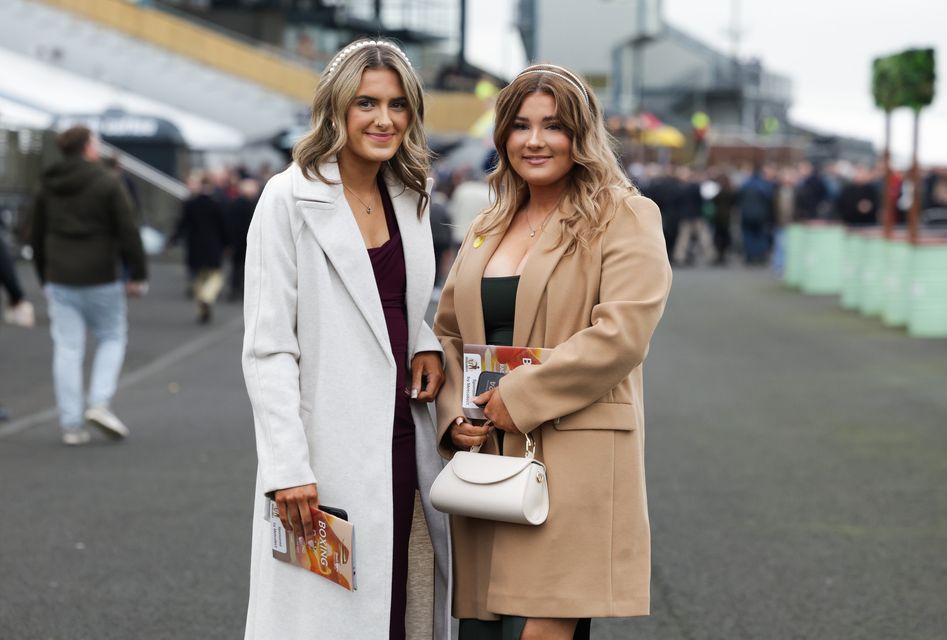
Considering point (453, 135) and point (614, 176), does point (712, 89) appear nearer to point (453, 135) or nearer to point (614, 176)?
point (453, 135)

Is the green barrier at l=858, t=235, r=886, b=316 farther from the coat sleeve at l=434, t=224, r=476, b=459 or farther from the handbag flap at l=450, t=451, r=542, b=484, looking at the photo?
the handbag flap at l=450, t=451, r=542, b=484

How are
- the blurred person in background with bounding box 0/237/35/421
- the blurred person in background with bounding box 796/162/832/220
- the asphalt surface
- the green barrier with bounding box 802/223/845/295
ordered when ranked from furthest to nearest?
the blurred person in background with bounding box 796/162/832/220 < the green barrier with bounding box 802/223/845/295 < the blurred person in background with bounding box 0/237/35/421 < the asphalt surface

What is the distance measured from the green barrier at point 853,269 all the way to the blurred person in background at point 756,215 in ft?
26.2

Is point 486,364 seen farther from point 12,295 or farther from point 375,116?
point 12,295

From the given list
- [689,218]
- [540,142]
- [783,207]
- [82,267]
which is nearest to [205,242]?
[82,267]

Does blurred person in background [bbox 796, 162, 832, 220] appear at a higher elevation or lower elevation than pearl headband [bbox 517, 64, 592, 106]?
lower

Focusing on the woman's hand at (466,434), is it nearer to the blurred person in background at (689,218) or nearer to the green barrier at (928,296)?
the green barrier at (928,296)

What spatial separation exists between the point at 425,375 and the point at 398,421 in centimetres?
15

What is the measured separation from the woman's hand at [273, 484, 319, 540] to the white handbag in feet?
0.99

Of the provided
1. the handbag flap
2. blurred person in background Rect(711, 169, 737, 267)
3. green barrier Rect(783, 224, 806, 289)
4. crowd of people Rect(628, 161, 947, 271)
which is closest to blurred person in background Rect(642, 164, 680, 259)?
crowd of people Rect(628, 161, 947, 271)

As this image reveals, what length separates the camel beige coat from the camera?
11.5 feet

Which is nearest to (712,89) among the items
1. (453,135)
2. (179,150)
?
(453,135)

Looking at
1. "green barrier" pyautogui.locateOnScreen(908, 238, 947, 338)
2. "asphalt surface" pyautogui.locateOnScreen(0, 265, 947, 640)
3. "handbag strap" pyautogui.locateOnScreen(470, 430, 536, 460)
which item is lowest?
"asphalt surface" pyautogui.locateOnScreen(0, 265, 947, 640)

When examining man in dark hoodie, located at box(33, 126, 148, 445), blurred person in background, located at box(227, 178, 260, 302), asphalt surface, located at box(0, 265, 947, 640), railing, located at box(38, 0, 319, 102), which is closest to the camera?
asphalt surface, located at box(0, 265, 947, 640)
